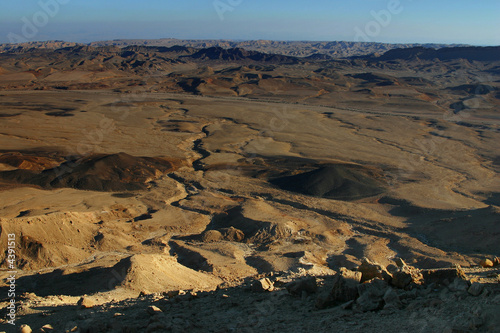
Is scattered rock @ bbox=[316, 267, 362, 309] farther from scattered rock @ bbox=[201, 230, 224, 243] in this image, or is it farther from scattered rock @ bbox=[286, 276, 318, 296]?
scattered rock @ bbox=[201, 230, 224, 243]

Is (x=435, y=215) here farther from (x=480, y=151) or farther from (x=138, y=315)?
(x=480, y=151)

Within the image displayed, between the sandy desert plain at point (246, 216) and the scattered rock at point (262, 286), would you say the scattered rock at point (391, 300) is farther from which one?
the scattered rock at point (262, 286)

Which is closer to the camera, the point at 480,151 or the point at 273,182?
the point at 273,182

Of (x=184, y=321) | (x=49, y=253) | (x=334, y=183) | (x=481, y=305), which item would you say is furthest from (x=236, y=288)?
(x=334, y=183)

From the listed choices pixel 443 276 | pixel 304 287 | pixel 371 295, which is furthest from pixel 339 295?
pixel 443 276

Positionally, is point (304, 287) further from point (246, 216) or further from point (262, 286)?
point (246, 216)

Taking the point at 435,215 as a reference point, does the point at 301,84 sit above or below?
above

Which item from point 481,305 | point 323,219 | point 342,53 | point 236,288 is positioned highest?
point 342,53
